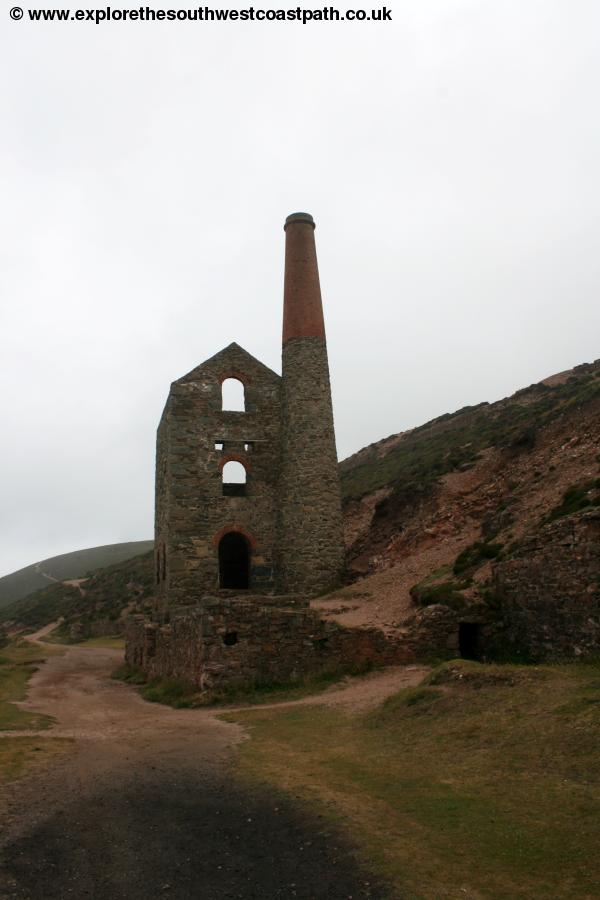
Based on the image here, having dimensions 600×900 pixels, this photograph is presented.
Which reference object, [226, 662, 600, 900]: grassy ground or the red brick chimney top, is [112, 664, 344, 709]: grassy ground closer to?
[226, 662, 600, 900]: grassy ground

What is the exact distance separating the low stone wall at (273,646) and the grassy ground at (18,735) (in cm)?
348

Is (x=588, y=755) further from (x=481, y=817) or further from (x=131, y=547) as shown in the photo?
(x=131, y=547)

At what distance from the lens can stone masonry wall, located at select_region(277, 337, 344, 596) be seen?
23.1 meters

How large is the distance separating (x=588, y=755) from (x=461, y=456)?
80.2 feet

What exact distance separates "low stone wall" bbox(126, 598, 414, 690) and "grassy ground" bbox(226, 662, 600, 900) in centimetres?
292

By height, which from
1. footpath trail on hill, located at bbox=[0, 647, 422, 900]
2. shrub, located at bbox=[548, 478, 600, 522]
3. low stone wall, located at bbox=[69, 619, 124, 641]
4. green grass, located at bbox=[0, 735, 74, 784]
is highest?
shrub, located at bbox=[548, 478, 600, 522]

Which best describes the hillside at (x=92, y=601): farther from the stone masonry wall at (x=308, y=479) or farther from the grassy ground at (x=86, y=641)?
the stone masonry wall at (x=308, y=479)

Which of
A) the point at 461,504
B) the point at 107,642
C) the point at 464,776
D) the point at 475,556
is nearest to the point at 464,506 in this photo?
the point at 461,504

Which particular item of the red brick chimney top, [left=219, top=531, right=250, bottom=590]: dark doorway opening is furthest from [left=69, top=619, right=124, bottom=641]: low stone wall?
the red brick chimney top

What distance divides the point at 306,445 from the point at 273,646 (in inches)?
388

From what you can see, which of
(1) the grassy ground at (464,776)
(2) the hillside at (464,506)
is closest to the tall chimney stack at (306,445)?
(2) the hillside at (464,506)

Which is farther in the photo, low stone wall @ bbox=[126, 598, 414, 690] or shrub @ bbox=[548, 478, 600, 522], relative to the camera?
low stone wall @ bbox=[126, 598, 414, 690]

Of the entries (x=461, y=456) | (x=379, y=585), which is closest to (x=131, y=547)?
(x=461, y=456)

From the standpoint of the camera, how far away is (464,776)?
729cm
